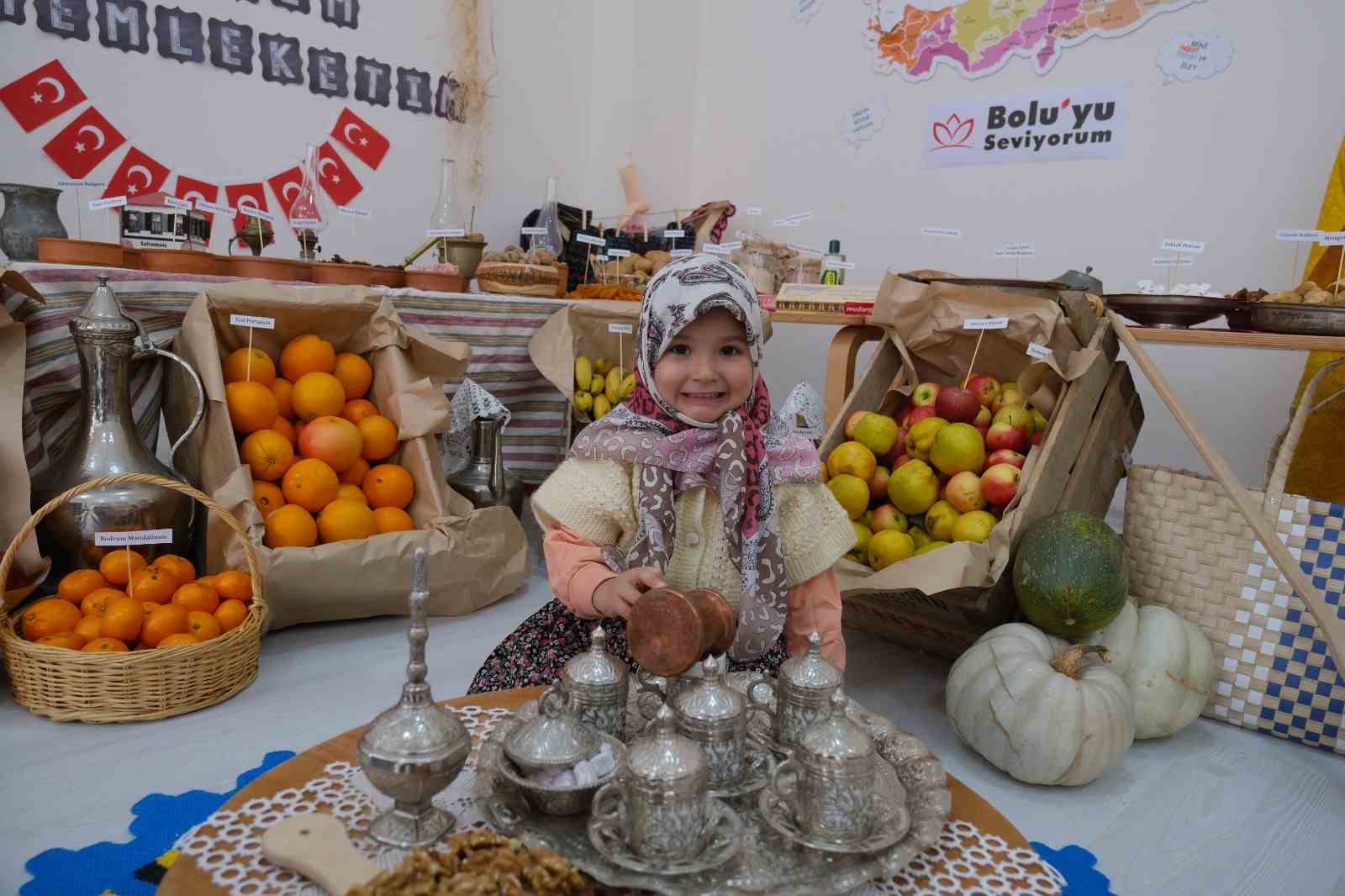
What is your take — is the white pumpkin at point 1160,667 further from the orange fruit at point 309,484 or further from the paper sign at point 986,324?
the orange fruit at point 309,484

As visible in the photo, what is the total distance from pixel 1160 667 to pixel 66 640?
2.31 m

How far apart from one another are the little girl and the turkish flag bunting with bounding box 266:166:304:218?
2979mm

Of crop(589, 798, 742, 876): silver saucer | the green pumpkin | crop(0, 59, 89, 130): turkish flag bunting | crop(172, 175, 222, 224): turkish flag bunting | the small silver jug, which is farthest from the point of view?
crop(172, 175, 222, 224): turkish flag bunting

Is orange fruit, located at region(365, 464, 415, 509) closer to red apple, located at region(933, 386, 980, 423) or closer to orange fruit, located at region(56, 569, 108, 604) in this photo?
orange fruit, located at region(56, 569, 108, 604)

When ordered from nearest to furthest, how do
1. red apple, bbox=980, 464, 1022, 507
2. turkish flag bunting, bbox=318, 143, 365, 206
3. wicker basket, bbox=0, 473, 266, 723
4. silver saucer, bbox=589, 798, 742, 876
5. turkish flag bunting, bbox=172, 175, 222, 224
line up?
silver saucer, bbox=589, 798, 742, 876 → wicker basket, bbox=0, 473, 266, 723 → red apple, bbox=980, 464, 1022, 507 → turkish flag bunting, bbox=172, 175, 222, 224 → turkish flag bunting, bbox=318, 143, 365, 206

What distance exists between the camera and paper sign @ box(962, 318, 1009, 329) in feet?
7.70

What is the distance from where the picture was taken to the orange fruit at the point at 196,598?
1.86 m

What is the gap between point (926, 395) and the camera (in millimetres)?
2486

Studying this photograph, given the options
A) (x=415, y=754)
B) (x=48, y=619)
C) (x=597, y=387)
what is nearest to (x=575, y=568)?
(x=415, y=754)

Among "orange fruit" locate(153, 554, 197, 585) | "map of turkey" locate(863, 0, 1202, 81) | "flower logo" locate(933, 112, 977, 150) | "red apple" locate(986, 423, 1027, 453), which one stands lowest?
"orange fruit" locate(153, 554, 197, 585)

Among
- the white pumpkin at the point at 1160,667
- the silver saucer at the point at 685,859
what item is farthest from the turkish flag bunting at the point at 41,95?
the white pumpkin at the point at 1160,667

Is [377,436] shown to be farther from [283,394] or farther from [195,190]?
[195,190]

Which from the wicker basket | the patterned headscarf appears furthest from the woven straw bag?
the wicker basket

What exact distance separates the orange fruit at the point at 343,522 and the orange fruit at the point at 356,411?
276 mm
